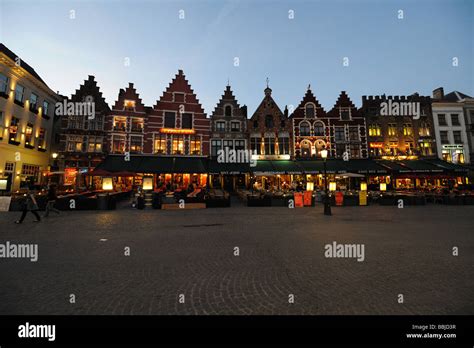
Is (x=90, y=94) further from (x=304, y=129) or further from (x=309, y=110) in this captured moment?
(x=309, y=110)

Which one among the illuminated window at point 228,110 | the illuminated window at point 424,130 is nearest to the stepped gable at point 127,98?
the illuminated window at point 228,110

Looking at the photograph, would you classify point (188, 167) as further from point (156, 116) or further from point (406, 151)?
point (406, 151)

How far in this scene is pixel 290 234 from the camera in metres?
7.37

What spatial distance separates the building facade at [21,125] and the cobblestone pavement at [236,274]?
18.1 metres

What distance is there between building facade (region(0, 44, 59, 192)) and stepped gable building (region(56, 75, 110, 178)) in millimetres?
2264

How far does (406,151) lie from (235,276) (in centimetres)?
3382

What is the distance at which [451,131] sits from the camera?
2847cm

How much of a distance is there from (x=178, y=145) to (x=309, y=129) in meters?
17.6

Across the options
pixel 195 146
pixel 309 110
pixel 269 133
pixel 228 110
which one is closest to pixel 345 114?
pixel 309 110

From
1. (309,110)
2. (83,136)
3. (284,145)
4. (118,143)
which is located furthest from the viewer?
(309,110)
